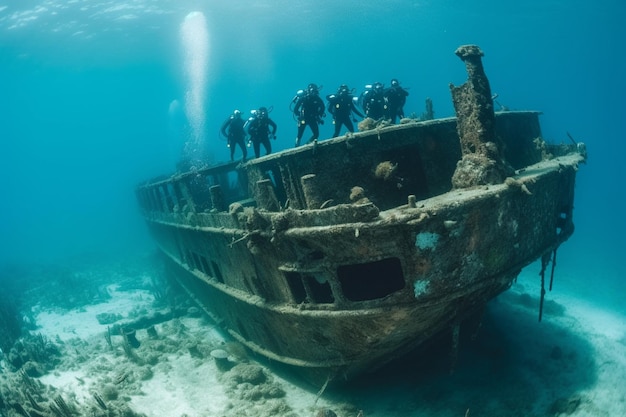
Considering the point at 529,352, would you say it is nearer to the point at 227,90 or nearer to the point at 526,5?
the point at 526,5

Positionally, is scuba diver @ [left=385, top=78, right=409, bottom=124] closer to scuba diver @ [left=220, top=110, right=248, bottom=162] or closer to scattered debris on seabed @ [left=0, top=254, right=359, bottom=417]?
scuba diver @ [left=220, top=110, right=248, bottom=162]

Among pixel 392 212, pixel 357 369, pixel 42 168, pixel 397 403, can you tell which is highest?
pixel 42 168

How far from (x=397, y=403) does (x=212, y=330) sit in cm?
794

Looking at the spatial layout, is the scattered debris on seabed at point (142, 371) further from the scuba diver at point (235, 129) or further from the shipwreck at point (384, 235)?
the scuba diver at point (235, 129)

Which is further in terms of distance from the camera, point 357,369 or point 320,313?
point 357,369

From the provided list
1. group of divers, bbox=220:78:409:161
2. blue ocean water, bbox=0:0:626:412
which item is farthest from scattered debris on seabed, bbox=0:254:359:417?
blue ocean water, bbox=0:0:626:412

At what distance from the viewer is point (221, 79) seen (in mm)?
146625

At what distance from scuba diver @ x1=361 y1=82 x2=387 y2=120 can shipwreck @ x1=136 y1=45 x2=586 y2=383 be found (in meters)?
3.74

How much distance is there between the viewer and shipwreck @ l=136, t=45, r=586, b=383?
5430 millimetres

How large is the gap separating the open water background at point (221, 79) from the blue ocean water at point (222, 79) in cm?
44

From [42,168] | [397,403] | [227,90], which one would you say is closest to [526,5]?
[397,403]

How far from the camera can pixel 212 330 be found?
43.9ft

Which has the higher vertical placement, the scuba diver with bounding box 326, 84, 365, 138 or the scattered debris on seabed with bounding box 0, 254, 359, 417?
the scuba diver with bounding box 326, 84, 365, 138

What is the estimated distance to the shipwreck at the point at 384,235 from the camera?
5.43 meters
